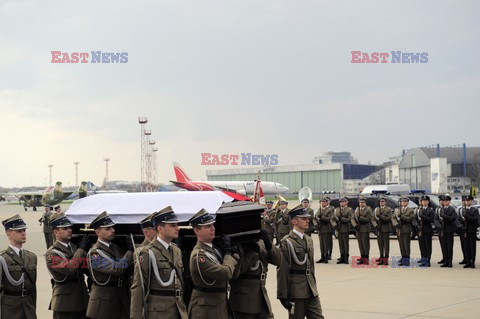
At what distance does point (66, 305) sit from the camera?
777cm

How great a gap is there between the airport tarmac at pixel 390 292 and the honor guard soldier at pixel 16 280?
3589 millimetres

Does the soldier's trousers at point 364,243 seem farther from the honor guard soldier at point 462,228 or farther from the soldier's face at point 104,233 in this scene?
the soldier's face at point 104,233

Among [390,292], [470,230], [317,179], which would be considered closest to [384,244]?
[470,230]

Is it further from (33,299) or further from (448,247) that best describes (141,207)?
(448,247)

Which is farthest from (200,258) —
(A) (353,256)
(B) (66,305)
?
(A) (353,256)

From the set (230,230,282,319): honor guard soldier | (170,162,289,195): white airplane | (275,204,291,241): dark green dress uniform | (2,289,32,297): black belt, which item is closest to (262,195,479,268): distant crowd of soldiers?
(275,204,291,241): dark green dress uniform

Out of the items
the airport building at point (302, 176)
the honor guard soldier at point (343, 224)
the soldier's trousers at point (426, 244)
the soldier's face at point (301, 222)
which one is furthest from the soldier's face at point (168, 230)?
the airport building at point (302, 176)

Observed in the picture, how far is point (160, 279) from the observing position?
20.8 feet

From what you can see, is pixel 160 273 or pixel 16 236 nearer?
pixel 160 273

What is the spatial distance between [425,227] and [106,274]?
11449 millimetres

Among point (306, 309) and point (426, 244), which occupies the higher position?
point (306, 309)

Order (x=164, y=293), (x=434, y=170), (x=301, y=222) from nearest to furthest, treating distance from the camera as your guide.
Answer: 1. (x=164, y=293)
2. (x=301, y=222)
3. (x=434, y=170)

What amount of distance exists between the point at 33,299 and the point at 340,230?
12.1m

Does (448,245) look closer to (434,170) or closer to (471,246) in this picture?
(471,246)
